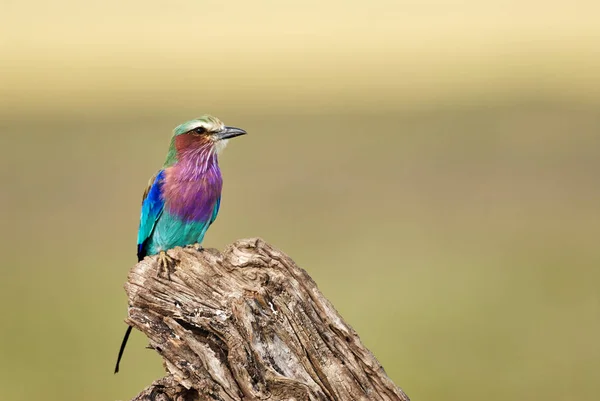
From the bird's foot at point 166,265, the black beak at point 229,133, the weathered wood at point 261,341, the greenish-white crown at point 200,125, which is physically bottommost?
the weathered wood at point 261,341

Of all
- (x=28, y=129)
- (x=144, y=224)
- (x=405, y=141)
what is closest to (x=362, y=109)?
(x=405, y=141)

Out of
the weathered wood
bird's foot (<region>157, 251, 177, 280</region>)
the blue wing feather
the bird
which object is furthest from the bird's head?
the weathered wood

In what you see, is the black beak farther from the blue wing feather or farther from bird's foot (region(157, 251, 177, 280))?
bird's foot (region(157, 251, 177, 280))

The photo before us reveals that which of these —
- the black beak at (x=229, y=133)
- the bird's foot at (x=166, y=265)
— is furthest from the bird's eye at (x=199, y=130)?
the bird's foot at (x=166, y=265)

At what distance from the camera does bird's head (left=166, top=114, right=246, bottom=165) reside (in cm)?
798

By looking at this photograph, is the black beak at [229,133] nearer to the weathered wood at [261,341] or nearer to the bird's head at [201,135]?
the bird's head at [201,135]

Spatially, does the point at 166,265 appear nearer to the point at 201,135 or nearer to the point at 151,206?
the point at 151,206

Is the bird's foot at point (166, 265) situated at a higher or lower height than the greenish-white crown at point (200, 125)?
lower

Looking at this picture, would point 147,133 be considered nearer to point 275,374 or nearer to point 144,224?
point 144,224

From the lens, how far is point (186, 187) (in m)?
7.95

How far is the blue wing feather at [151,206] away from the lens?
26.2ft

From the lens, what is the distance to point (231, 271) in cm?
601

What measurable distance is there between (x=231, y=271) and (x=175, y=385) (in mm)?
793

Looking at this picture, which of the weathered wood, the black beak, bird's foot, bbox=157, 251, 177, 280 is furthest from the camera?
the black beak
